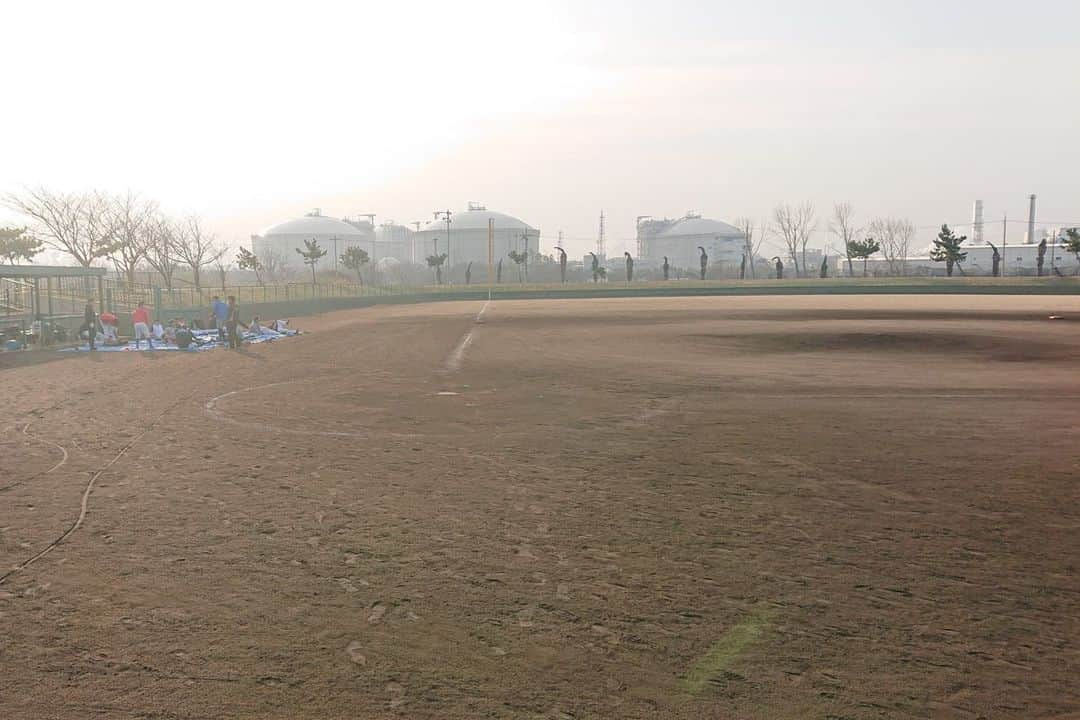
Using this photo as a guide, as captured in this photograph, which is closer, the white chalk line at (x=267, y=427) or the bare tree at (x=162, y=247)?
the white chalk line at (x=267, y=427)

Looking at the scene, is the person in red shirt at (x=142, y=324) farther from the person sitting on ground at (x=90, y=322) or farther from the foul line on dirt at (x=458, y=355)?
the foul line on dirt at (x=458, y=355)

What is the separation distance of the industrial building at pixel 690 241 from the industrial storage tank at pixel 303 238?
56245mm

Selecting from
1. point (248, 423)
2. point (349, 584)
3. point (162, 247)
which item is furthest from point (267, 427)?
point (162, 247)

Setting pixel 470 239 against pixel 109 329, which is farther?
pixel 470 239

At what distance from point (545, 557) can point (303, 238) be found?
134m

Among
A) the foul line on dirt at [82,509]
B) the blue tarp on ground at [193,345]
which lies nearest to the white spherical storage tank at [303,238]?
the blue tarp on ground at [193,345]

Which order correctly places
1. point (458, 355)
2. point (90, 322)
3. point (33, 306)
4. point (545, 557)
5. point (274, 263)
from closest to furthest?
point (545, 557) → point (458, 355) → point (90, 322) → point (33, 306) → point (274, 263)

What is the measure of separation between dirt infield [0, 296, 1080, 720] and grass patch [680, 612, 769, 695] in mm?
18

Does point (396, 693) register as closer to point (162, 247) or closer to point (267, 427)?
point (267, 427)

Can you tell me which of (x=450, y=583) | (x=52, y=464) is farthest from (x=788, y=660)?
(x=52, y=464)

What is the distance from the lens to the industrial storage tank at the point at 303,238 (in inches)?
5266

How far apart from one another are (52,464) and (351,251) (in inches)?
3118

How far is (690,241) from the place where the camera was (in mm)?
152125

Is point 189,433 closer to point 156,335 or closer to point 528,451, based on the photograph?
point 528,451
